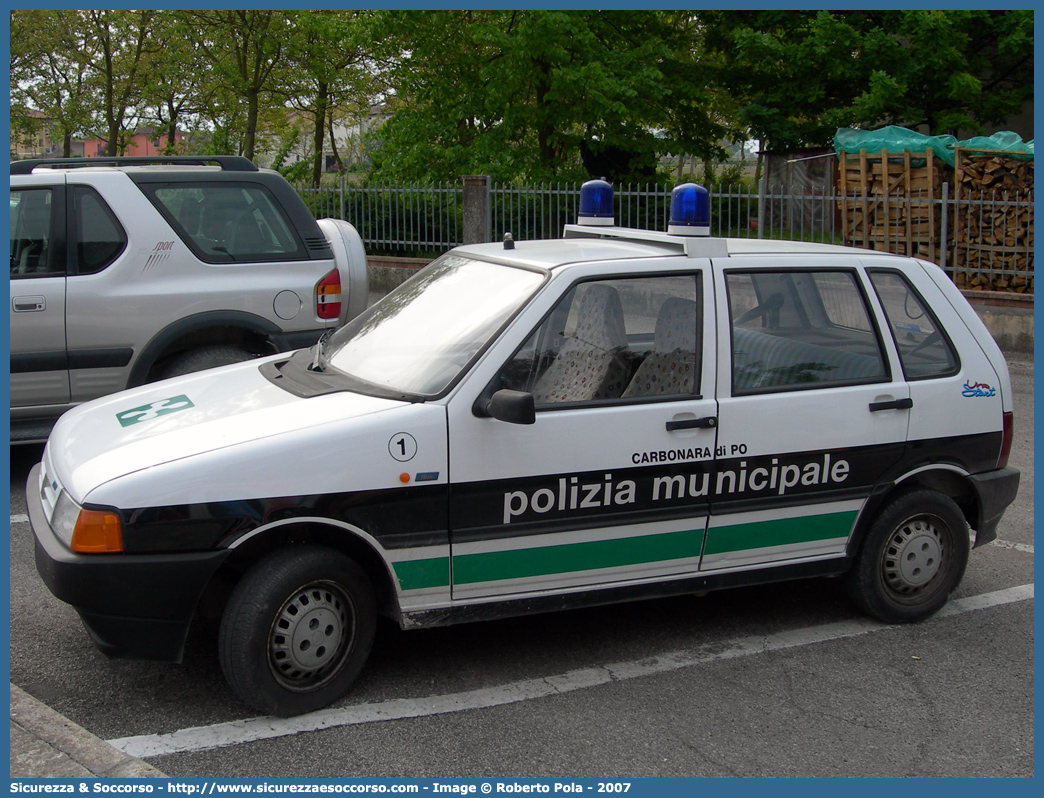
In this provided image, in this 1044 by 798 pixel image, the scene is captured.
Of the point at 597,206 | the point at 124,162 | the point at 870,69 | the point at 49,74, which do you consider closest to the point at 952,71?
the point at 870,69

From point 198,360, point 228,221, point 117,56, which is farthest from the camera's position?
point 117,56

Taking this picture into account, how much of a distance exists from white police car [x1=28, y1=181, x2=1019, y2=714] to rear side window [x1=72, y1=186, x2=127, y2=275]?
7.84ft

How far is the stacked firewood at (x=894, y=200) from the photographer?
44.7 ft

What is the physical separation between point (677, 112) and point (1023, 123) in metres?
6.73

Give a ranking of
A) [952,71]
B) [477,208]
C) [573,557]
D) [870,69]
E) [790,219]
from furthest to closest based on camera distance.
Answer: [870,69]
[952,71]
[477,208]
[790,219]
[573,557]

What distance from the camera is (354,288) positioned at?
7.50 metres

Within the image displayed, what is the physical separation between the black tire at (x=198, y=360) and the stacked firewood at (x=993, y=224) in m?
9.52

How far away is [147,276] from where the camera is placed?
6738mm

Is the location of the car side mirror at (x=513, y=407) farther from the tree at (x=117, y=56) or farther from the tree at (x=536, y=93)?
the tree at (x=117, y=56)

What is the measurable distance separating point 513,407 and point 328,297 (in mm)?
3875

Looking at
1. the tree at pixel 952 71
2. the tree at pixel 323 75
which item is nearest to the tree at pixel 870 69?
the tree at pixel 952 71

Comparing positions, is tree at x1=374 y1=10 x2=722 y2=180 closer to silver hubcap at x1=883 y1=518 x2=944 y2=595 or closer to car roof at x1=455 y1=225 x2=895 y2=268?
car roof at x1=455 y1=225 x2=895 y2=268

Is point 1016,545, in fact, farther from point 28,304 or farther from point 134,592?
point 28,304

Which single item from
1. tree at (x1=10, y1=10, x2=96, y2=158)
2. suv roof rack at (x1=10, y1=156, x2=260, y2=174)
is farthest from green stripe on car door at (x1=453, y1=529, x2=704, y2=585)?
tree at (x1=10, y1=10, x2=96, y2=158)
